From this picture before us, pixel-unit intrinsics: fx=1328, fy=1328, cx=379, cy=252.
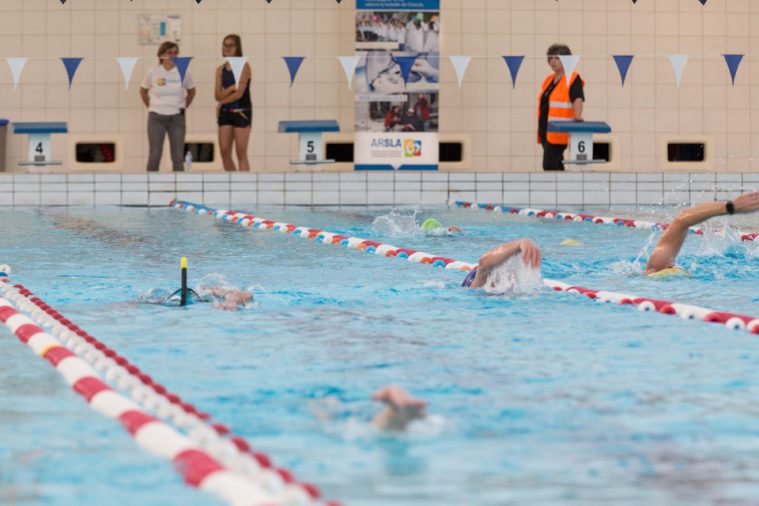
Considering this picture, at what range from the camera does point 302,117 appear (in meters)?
14.8

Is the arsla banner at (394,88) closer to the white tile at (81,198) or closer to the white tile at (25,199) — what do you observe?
the white tile at (81,198)

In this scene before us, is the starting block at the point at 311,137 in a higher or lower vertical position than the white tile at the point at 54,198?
higher

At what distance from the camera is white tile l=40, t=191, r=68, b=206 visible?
12469mm

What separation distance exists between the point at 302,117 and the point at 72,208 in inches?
139

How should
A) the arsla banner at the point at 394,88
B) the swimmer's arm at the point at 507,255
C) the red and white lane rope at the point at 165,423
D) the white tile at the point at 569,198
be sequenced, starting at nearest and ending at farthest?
the red and white lane rope at the point at 165,423 → the swimmer's arm at the point at 507,255 → the white tile at the point at 569,198 → the arsla banner at the point at 394,88

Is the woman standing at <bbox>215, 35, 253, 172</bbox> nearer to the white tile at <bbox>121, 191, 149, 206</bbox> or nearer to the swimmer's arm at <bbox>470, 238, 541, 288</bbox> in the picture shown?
the white tile at <bbox>121, 191, 149, 206</bbox>

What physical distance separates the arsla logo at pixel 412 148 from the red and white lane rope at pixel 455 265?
121 inches

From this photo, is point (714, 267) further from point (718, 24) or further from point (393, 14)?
point (718, 24)

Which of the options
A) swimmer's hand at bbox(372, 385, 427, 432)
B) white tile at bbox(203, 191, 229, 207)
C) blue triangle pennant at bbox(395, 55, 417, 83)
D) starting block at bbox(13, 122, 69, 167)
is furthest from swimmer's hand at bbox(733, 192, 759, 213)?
starting block at bbox(13, 122, 69, 167)

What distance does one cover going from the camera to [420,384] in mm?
3465

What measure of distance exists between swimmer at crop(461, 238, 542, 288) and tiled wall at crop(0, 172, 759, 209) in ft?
22.9

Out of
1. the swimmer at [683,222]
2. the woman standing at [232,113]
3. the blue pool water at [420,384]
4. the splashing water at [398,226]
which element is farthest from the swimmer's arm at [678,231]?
the woman standing at [232,113]

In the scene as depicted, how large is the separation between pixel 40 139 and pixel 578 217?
18.3 feet

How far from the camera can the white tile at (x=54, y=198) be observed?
12469 millimetres
